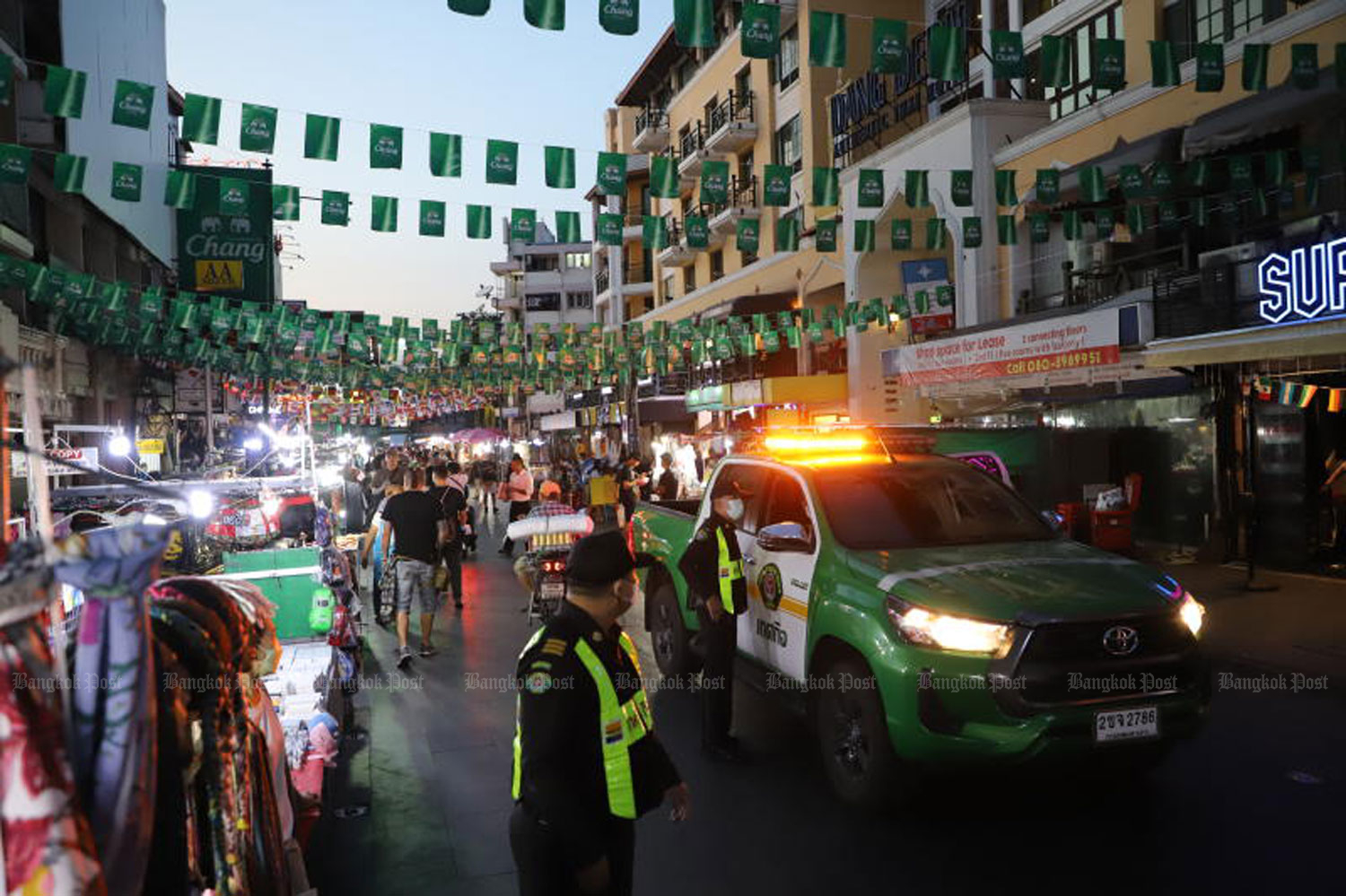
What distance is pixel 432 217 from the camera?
39.5ft

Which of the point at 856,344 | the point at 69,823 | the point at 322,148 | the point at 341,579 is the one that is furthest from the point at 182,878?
the point at 856,344

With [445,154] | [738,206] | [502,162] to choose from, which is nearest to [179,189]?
[445,154]

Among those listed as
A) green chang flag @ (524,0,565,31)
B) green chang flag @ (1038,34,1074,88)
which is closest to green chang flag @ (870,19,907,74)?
green chang flag @ (1038,34,1074,88)

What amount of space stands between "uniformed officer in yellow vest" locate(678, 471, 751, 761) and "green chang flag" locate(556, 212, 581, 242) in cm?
624

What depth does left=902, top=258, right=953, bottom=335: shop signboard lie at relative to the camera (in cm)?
2086

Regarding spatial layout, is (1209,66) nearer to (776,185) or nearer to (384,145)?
(776,185)

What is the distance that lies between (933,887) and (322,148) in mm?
8874

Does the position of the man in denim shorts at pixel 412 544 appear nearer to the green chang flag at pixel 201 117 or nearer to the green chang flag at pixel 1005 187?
the green chang flag at pixel 201 117

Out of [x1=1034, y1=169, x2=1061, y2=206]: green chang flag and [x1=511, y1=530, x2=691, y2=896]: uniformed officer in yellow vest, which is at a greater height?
[x1=1034, y1=169, x2=1061, y2=206]: green chang flag

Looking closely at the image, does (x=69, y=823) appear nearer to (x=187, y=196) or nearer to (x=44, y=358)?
(x=187, y=196)

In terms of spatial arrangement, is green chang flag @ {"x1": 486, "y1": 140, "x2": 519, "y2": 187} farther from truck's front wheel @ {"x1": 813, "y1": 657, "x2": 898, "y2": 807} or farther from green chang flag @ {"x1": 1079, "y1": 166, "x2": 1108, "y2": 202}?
green chang flag @ {"x1": 1079, "y1": 166, "x2": 1108, "y2": 202}

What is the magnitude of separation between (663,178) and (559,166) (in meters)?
1.84

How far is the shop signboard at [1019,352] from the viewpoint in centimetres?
1495

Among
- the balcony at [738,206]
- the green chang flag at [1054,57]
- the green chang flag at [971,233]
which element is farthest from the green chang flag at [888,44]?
the balcony at [738,206]
